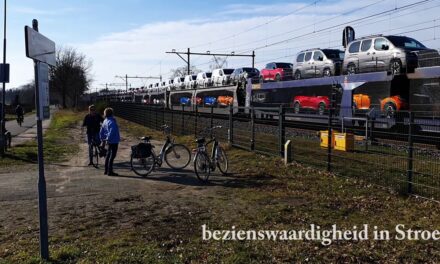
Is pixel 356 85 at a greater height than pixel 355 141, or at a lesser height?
greater

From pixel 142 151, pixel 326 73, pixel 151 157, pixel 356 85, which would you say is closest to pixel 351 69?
pixel 356 85

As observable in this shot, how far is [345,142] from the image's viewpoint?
46.3 ft

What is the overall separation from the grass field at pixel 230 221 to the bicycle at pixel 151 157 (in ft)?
3.72

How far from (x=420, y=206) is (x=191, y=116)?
14597mm

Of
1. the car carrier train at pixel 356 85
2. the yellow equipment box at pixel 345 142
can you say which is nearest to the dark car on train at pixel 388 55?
the car carrier train at pixel 356 85

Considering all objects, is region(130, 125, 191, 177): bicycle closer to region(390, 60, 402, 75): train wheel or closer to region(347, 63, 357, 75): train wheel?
region(390, 60, 402, 75): train wheel

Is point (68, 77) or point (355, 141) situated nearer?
point (355, 141)

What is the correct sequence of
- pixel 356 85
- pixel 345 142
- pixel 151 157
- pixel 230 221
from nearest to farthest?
pixel 230 221 < pixel 151 157 < pixel 345 142 < pixel 356 85

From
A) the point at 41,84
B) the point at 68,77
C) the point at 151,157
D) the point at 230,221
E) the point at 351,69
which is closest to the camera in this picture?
the point at 41,84

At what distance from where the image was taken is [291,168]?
37.2 ft

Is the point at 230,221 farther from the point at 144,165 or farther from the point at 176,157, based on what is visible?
the point at 176,157

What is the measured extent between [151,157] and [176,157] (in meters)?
1.02

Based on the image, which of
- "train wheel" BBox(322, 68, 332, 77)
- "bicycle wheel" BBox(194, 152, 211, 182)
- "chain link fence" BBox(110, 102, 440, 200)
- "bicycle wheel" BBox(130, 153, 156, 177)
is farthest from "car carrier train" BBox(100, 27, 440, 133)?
"bicycle wheel" BBox(130, 153, 156, 177)

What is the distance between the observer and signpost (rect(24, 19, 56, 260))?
5152mm
